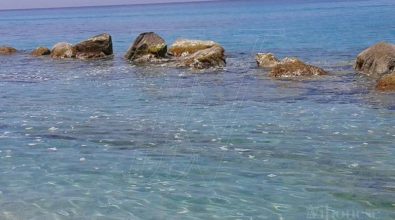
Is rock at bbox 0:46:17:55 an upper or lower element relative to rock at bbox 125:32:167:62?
lower

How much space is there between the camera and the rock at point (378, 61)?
25.0 m

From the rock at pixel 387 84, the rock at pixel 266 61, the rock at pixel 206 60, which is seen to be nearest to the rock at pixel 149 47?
the rock at pixel 206 60

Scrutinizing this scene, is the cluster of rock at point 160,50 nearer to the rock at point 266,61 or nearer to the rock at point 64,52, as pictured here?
the rock at point 266,61

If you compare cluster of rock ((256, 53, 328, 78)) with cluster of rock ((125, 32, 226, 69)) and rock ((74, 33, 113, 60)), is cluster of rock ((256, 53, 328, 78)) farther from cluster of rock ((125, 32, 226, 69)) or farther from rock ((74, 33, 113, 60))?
rock ((74, 33, 113, 60))

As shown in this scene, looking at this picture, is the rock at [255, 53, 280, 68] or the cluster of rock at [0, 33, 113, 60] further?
the cluster of rock at [0, 33, 113, 60]

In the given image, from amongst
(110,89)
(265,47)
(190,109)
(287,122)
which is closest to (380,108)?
(287,122)

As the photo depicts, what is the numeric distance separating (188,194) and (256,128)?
5401 mm

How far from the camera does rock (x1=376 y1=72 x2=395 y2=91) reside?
20.5m

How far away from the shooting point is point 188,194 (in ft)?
33.4

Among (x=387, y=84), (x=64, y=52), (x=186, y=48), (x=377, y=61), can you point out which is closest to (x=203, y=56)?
(x=186, y=48)

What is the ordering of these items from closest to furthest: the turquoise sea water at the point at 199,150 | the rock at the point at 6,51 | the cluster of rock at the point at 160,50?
the turquoise sea water at the point at 199,150, the cluster of rock at the point at 160,50, the rock at the point at 6,51

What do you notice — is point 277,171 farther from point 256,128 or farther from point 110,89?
point 110,89

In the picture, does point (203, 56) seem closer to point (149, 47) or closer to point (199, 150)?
point (149, 47)

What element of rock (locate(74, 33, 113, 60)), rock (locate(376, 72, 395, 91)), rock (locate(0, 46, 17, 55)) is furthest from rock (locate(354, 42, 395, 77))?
rock (locate(0, 46, 17, 55))
